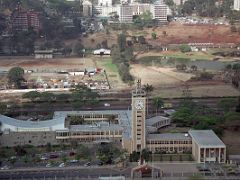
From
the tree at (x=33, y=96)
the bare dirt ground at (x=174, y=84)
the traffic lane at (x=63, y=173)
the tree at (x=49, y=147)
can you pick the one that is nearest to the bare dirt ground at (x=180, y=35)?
the bare dirt ground at (x=174, y=84)

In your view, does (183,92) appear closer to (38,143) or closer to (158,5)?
(38,143)

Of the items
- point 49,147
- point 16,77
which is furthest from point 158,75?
point 49,147

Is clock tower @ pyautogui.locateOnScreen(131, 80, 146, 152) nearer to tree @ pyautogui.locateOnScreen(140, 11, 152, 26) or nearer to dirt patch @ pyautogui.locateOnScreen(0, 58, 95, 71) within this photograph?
dirt patch @ pyautogui.locateOnScreen(0, 58, 95, 71)

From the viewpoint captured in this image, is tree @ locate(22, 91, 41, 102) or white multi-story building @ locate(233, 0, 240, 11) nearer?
tree @ locate(22, 91, 41, 102)

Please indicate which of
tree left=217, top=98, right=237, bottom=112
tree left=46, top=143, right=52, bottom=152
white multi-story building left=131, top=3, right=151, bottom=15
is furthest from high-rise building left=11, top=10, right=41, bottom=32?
tree left=46, top=143, right=52, bottom=152

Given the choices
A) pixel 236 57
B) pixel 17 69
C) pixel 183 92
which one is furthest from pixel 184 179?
pixel 236 57
